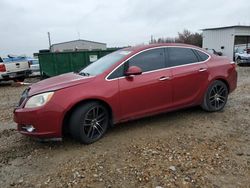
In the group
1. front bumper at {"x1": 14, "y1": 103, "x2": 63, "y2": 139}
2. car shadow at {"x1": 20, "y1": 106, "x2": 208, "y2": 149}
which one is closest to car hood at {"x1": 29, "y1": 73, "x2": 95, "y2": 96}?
front bumper at {"x1": 14, "y1": 103, "x2": 63, "y2": 139}

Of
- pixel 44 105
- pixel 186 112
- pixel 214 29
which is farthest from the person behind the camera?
pixel 214 29

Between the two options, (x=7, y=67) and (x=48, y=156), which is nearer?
(x=48, y=156)

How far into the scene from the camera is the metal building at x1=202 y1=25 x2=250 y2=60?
1108 inches

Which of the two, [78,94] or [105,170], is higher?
[78,94]

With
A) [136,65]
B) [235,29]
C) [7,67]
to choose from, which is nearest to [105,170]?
[136,65]

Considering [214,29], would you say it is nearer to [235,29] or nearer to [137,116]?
[235,29]

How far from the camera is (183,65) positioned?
5.58 metres

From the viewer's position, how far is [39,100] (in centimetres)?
432

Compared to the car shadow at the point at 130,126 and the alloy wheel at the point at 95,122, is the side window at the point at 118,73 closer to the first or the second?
the alloy wheel at the point at 95,122

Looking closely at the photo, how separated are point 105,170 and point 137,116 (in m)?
1.52

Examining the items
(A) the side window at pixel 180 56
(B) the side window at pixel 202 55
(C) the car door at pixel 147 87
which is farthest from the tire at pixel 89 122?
(B) the side window at pixel 202 55

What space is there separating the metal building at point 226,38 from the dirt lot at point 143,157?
79.2ft

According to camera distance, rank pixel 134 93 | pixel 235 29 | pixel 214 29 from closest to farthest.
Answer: pixel 134 93, pixel 235 29, pixel 214 29

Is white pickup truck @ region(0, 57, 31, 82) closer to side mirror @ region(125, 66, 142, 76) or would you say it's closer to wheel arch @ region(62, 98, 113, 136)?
wheel arch @ region(62, 98, 113, 136)
